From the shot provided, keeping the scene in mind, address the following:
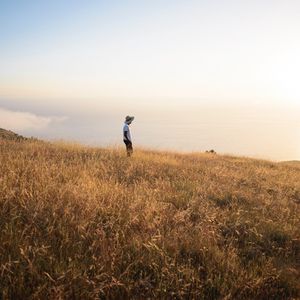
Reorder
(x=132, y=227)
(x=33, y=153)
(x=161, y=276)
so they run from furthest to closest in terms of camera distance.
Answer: (x=33, y=153), (x=132, y=227), (x=161, y=276)

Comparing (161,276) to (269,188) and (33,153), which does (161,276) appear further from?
(33,153)

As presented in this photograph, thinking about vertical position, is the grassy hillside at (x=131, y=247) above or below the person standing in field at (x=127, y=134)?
below

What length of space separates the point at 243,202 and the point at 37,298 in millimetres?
6095

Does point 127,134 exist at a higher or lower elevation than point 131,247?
higher

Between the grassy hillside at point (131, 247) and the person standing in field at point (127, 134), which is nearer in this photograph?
the grassy hillside at point (131, 247)

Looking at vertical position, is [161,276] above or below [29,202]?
below

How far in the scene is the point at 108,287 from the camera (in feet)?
13.5

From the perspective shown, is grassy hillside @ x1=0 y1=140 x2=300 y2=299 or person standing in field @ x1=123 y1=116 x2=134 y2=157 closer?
grassy hillside @ x1=0 y1=140 x2=300 y2=299

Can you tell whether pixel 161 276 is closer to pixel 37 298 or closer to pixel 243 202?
pixel 37 298

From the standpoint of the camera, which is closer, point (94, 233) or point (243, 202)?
point (94, 233)

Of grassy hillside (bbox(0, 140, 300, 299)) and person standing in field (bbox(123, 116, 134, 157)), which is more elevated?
person standing in field (bbox(123, 116, 134, 157))

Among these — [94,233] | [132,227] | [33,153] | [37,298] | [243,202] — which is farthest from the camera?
[33,153]

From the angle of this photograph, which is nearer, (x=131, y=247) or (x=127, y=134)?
(x=131, y=247)

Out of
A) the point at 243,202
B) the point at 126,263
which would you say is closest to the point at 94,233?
the point at 126,263
